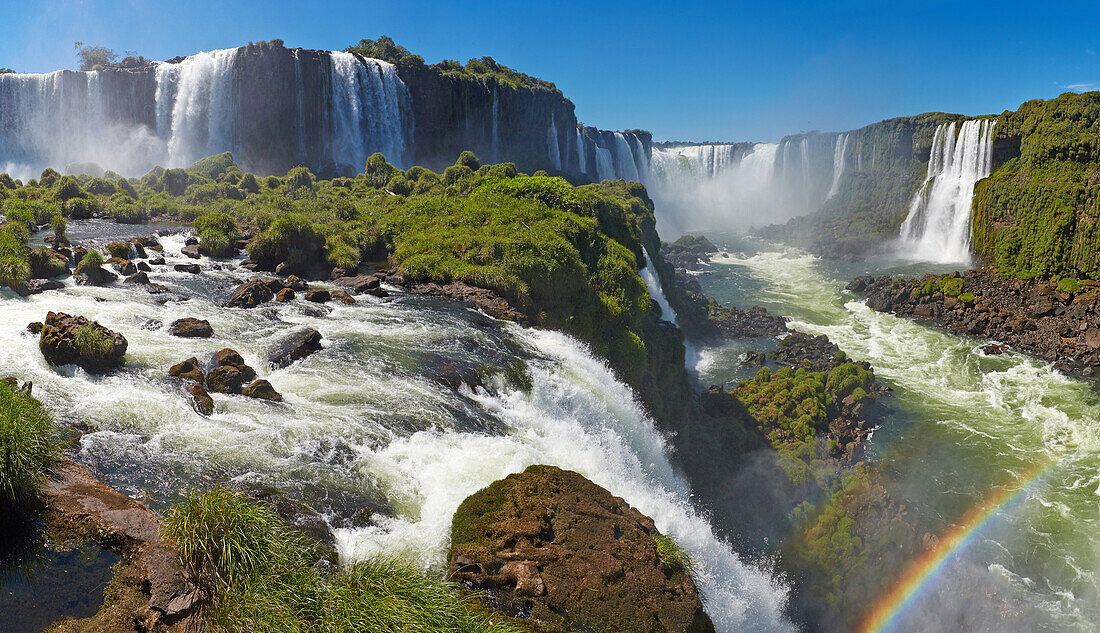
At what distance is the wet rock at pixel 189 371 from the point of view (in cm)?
889

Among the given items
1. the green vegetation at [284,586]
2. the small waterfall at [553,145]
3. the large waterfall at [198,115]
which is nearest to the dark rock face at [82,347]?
the green vegetation at [284,586]

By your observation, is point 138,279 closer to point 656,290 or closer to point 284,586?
point 284,586

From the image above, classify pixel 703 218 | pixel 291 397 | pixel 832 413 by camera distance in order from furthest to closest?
pixel 703 218 < pixel 832 413 < pixel 291 397

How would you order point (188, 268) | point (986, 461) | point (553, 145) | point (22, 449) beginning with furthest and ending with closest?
1. point (553, 145)
2. point (986, 461)
3. point (188, 268)
4. point (22, 449)

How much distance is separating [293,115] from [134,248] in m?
35.0

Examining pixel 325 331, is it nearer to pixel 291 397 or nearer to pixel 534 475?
pixel 291 397

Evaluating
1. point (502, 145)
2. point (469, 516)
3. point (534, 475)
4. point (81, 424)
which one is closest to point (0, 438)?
point (81, 424)

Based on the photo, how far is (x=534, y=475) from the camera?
7.32m

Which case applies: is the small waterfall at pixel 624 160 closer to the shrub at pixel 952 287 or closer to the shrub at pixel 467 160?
the shrub at pixel 467 160

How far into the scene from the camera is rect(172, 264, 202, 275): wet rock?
16328mm

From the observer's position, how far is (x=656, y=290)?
1022 inches

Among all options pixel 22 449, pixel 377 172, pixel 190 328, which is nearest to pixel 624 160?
pixel 377 172

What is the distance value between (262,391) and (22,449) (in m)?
3.29

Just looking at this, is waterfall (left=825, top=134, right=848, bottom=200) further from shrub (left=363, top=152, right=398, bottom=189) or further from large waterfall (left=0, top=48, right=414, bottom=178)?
shrub (left=363, top=152, right=398, bottom=189)
